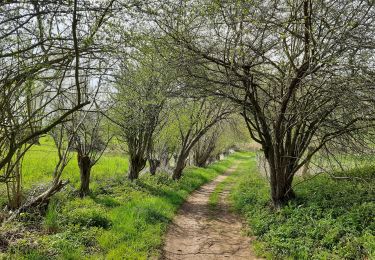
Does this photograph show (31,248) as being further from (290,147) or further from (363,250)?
(290,147)

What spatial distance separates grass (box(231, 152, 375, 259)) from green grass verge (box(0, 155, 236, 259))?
99.7 inches

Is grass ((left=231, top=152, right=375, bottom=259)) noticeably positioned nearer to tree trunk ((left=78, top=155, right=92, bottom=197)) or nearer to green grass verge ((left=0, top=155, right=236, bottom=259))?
green grass verge ((left=0, top=155, right=236, bottom=259))

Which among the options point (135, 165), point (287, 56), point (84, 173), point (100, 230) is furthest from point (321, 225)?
point (135, 165)

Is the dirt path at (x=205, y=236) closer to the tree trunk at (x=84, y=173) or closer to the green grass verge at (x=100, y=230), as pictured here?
the green grass verge at (x=100, y=230)

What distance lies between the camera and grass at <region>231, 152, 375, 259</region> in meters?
6.12

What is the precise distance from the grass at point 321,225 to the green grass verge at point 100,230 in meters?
2.53

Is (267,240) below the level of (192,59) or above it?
below

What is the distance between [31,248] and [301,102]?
7330 millimetres

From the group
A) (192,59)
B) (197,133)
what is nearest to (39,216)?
(192,59)

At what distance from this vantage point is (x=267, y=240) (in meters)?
7.58

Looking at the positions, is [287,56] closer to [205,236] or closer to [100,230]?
[205,236]

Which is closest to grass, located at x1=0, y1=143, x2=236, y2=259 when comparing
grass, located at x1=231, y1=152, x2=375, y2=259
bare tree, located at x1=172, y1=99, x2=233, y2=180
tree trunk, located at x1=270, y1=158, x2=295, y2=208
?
grass, located at x1=231, y1=152, x2=375, y2=259

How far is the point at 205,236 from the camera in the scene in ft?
28.2

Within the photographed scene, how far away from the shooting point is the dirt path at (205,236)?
7.22 meters
